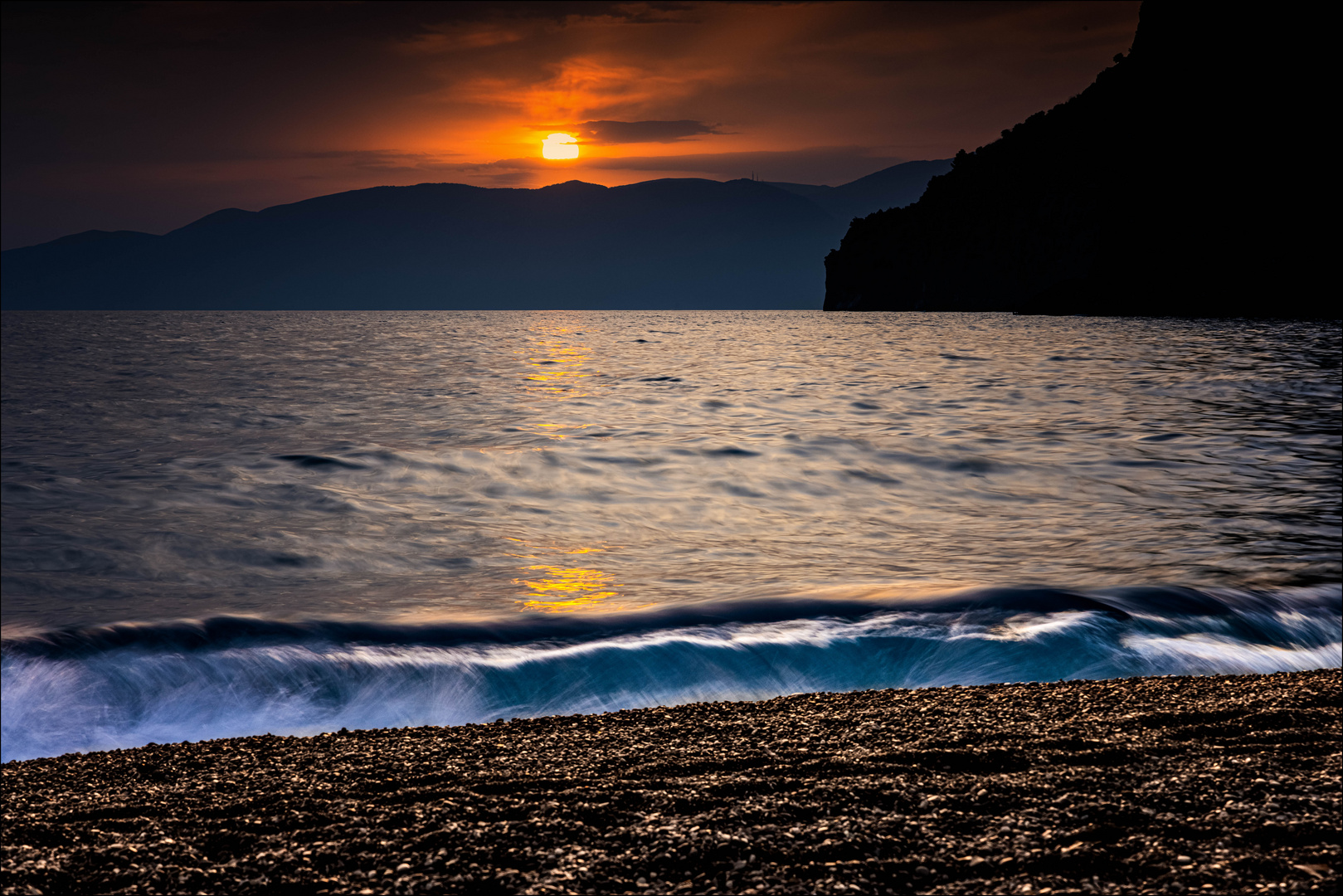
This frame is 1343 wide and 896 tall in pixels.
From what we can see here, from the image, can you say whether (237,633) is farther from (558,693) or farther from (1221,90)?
(1221,90)

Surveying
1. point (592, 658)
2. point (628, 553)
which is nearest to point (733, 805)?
point (592, 658)

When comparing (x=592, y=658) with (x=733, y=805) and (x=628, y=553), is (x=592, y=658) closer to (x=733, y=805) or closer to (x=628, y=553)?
(x=733, y=805)

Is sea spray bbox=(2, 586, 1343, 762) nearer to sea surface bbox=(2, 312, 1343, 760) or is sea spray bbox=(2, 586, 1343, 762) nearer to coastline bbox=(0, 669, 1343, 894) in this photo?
sea surface bbox=(2, 312, 1343, 760)

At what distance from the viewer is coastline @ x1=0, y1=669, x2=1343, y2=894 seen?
2.31 metres

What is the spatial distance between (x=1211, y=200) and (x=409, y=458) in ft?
264

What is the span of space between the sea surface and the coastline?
0.75 m

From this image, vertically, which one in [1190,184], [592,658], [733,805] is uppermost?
[1190,184]

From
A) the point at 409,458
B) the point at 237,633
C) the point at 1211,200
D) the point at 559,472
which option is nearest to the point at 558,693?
the point at 237,633

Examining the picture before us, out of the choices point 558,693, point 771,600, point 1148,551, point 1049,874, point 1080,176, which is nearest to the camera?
point 1049,874

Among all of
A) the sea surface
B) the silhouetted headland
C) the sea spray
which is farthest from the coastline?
the silhouetted headland

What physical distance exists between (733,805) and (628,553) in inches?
170

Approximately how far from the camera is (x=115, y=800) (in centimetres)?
300

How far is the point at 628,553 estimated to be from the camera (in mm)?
6973

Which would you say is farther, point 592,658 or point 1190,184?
point 1190,184
